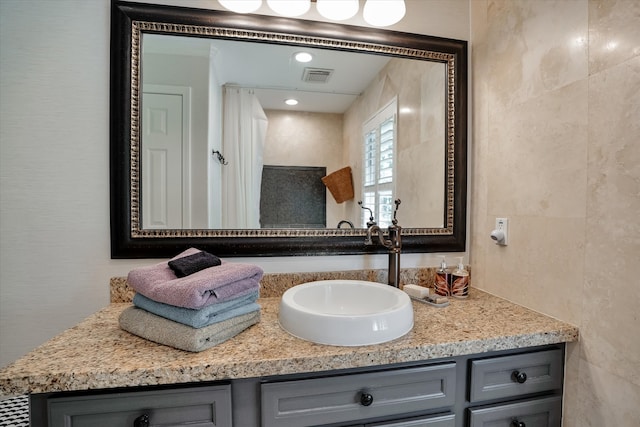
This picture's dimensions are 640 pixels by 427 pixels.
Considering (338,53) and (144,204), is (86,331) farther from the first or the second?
(338,53)

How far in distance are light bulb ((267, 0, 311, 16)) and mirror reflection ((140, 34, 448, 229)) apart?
13 centimetres

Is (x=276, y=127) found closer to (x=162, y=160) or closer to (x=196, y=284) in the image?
(x=162, y=160)

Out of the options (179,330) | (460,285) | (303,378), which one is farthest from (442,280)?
(179,330)

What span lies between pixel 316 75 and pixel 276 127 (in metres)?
0.27

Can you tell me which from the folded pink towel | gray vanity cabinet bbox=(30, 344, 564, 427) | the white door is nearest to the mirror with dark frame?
the white door

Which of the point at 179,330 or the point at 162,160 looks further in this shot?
the point at 162,160

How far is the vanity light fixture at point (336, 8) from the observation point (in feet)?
3.60

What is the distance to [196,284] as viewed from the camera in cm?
77

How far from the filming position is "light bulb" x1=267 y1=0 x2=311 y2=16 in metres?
1.12

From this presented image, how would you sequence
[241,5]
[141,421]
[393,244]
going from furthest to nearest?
[393,244] → [241,5] → [141,421]

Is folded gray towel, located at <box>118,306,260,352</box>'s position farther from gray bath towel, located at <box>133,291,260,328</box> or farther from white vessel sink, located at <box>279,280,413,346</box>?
white vessel sink, located at <box>279,280,413,346</box>

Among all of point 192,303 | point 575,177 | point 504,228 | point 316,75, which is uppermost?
point 316,75

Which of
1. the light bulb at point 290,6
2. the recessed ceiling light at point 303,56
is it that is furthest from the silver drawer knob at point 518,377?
the light bulb at point 290,6

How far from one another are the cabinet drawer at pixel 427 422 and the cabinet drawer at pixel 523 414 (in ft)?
0.21
